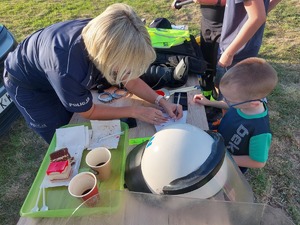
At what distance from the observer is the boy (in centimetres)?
148

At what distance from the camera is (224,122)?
171 cm

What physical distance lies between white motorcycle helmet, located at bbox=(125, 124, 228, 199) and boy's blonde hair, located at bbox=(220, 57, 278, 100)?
0.59 metres

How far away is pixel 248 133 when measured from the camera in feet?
5.07

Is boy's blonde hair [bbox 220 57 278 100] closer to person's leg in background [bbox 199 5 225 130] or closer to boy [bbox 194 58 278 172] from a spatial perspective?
boy [bbox 194 58 278 172]

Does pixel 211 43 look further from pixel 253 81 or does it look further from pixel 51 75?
pixel 51 75

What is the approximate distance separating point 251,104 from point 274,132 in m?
1.37

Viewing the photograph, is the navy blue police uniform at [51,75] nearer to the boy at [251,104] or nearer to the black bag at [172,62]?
the black bag at [172,62]

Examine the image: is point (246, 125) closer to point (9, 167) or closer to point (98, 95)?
point (98, 95)

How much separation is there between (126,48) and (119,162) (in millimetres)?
553

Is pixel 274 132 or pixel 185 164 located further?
pixel 274 132

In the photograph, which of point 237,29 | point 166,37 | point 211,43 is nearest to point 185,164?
point 237,29

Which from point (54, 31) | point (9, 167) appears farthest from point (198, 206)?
point (9, 167)

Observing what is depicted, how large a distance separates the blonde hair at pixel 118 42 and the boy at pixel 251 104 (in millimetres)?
507

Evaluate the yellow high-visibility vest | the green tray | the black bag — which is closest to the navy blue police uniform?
the green tray
